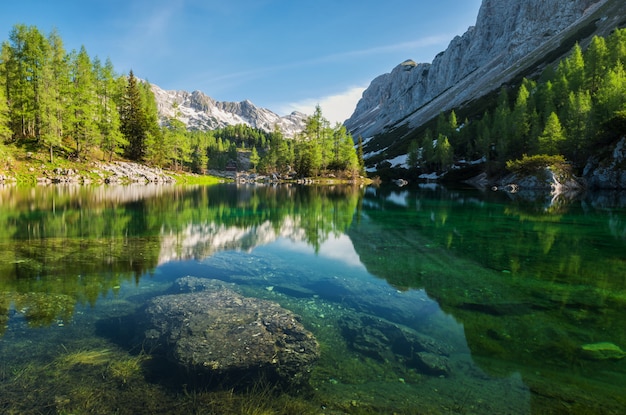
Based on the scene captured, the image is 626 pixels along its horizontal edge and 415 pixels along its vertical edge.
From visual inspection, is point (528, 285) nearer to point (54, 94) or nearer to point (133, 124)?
point (54, 94)

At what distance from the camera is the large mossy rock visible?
5.96 m

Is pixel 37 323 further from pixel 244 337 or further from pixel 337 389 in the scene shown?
pixel 337 389

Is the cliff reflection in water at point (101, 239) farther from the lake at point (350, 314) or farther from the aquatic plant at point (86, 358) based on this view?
the aquatic plant at point (86, 358)

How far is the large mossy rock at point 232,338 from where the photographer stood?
5.96 meters

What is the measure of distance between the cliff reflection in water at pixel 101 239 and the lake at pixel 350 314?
10cm

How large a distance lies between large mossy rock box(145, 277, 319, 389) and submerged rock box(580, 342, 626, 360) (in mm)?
5503

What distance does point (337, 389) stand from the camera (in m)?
5.60

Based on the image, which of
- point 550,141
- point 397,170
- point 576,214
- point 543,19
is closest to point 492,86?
point 543,19

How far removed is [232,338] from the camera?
707 centimetres

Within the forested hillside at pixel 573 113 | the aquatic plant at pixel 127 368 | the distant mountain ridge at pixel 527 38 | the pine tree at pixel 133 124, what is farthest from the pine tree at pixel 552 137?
the pine tree at pixel 133 124

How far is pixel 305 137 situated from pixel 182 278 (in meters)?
81.6

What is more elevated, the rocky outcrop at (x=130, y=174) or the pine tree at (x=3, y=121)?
the pine tree at (x=3, y=121)

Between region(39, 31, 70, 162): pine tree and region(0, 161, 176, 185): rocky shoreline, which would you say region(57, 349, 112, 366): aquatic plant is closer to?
region(0, 161, 176, 185): rocky shoreline

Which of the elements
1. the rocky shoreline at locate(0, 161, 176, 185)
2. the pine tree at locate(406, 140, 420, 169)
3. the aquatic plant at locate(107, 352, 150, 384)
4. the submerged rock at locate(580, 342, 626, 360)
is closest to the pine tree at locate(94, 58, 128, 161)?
the rocky shoreline at locate(0, 161, 176, 185)
